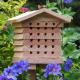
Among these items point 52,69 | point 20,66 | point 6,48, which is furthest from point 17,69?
point 6,48

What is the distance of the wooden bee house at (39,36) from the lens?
2.99m

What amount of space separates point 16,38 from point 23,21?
0.68 ft

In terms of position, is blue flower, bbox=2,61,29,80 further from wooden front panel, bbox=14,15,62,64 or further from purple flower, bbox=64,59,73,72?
purple flower, bbox=64,59,73,72

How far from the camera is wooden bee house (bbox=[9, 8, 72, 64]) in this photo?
9.80ft

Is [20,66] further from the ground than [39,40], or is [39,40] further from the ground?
[39,40]

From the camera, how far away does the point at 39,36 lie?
3.03m

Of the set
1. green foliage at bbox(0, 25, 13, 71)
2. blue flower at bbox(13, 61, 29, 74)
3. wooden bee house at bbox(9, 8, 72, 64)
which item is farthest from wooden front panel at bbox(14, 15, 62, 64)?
green foliage at bbox(0, 25, 13, 71)

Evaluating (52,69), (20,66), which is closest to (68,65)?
(52,69)

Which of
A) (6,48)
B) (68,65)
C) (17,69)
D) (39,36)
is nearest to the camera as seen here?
(17,69)

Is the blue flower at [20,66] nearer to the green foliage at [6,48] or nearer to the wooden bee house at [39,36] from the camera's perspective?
the wooden bee house at [39,36]

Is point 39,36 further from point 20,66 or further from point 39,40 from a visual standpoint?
point 20,66

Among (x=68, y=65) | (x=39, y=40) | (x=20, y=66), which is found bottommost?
(x=68, y=65)

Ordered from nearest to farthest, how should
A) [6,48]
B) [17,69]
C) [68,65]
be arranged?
1. [17,69]
2. [68,65]
3. [6,48]

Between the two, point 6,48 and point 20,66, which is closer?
point 20,66
